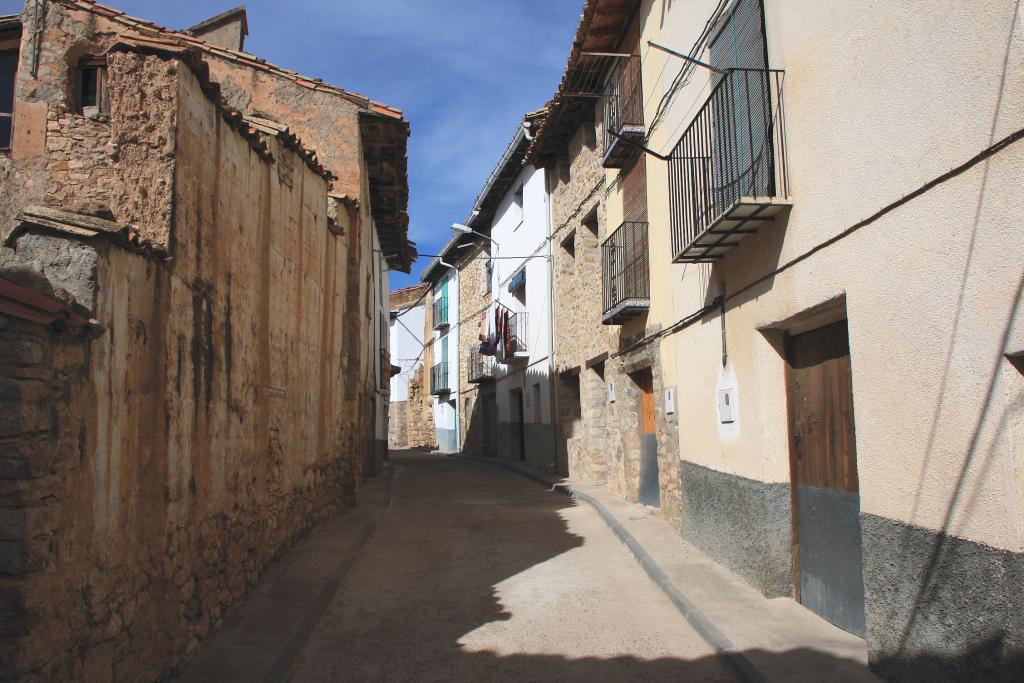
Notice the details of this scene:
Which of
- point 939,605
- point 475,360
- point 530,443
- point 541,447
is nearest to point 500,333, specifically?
point 530,443

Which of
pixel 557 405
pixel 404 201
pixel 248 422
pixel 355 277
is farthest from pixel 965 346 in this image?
pixel 404 201

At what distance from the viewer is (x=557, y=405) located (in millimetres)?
16656

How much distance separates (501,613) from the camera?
664 centimetres

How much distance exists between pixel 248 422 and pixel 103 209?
2.37m

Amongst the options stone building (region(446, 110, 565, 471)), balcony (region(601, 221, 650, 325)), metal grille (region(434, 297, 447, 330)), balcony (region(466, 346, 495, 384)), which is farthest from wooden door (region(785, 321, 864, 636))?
metal grille (region(434, 297, 447, 330))

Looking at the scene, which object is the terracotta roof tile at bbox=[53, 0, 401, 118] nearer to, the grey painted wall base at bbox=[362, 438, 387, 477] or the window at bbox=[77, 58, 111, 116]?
the window at bbox=[77, 58, 111, 116]

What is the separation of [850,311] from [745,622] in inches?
94.0

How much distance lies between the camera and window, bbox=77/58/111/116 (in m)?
8.93

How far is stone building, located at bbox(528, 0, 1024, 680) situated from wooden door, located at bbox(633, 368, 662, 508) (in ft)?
3.70

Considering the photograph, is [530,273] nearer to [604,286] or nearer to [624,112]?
[604,286]

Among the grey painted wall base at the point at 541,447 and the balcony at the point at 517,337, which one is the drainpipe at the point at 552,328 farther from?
the balcony at the point at 517,337

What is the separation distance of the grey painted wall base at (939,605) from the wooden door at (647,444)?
20.7ft

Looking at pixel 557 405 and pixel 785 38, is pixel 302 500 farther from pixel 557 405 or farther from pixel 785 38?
pixel 557 405

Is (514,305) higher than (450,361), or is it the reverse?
(514,305)
